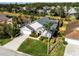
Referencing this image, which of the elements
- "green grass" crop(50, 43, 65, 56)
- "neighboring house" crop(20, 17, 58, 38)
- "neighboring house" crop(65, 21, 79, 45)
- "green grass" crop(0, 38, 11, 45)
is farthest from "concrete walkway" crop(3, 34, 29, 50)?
"neighboring house" crop(65, 21, 79, 45)

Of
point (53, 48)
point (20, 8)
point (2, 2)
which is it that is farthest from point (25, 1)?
point (53, 48)

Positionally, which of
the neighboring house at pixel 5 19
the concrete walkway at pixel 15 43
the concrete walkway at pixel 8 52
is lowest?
the concrete walkway at pixel 8 52

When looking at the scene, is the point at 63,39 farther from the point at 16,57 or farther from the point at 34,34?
the point at 16,57

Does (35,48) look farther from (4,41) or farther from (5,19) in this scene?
(5,19)

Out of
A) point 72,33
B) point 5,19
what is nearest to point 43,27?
point 72,33

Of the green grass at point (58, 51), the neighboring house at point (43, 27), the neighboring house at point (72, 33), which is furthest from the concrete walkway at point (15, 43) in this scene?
the neighboring house at point (72, 33)

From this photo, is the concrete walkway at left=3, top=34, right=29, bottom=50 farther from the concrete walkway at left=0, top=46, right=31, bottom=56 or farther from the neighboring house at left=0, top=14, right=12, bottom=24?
the neighboring house at left=0, top=14, right=12, bottom=24

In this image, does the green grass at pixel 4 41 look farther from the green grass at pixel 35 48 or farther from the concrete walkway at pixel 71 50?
the concrete walkway at pixel 71 50
